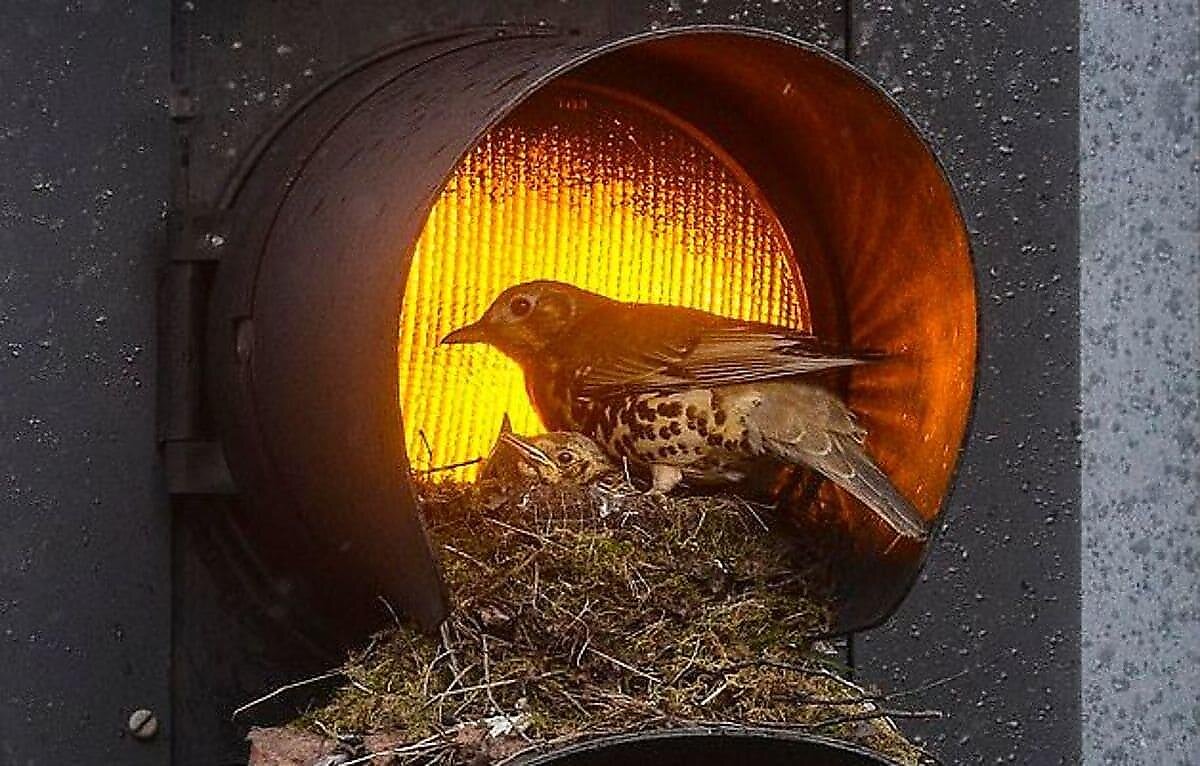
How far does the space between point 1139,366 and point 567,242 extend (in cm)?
80

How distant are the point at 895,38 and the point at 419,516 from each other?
1.05 meters

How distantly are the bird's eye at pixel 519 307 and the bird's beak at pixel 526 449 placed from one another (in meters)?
0.12

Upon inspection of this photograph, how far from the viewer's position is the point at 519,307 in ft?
7.64

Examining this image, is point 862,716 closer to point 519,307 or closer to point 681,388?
point 681,388

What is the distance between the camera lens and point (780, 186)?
7.92 ft

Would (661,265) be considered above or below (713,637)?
above

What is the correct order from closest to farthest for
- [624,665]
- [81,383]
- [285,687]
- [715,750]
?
[715,750]
[624,665]
[285,687]
[81,383]

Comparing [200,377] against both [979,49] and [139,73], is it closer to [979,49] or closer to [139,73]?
[139,73]

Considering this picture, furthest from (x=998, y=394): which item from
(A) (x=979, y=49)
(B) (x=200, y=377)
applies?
(B) (x=200, y=377)

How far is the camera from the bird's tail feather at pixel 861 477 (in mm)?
2127

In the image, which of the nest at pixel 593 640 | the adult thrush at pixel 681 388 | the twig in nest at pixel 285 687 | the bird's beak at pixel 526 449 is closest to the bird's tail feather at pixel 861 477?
the adult thrush at pixel 681 388

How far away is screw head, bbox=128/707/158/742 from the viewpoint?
229 cm

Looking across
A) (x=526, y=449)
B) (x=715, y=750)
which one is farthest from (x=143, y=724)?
(x=715, y=750)

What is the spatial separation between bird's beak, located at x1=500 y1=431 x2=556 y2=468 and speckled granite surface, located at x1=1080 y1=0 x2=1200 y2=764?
801mm
